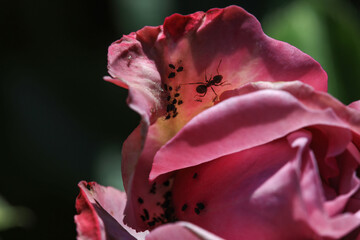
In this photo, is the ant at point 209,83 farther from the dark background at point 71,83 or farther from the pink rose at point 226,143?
the dark background at point 71,83

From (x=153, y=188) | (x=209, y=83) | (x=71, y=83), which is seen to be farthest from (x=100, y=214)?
(x=71, y=83)

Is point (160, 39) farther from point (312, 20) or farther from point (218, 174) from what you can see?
point (312, 20)

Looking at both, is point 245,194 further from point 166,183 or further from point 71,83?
point 71,83

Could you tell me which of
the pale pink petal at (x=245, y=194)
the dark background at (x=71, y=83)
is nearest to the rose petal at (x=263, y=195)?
the pale pink petal at (x=245, y=194)

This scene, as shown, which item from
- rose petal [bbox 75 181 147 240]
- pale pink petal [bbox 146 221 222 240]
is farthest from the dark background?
pale pink petal [bbox 146 221 222 240]

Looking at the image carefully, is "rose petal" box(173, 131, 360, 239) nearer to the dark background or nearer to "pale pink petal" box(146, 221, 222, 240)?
"pale pink petal" box(146, 221, 222, 240)

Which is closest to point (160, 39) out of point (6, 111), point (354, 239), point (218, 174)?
point (218, 174)

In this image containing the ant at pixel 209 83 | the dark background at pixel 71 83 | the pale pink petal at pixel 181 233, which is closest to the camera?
the pale pink petal at pixel 181 233

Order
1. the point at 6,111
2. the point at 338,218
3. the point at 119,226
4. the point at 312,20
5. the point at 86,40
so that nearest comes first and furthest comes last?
the point at 338,218 → the point at 119,226 → the point at 312,20 → the point at 6,111 → the point at 86,40
